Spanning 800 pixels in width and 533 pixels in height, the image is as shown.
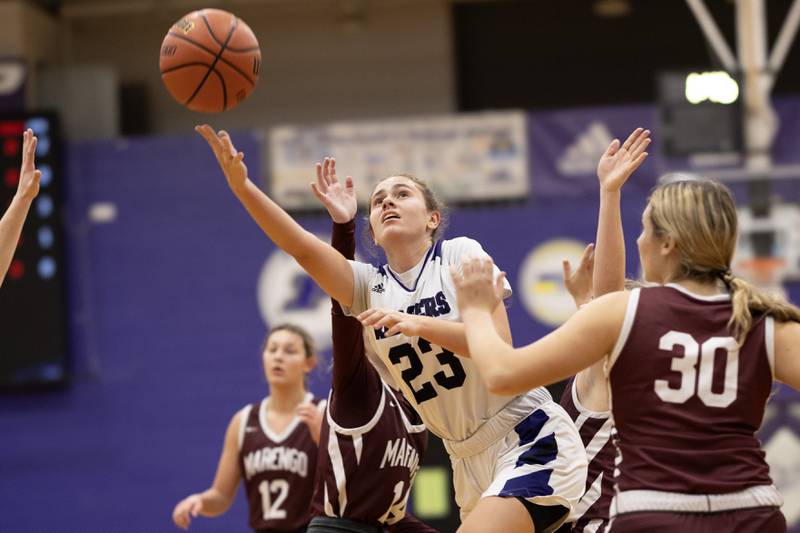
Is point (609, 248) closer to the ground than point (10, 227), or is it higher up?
closer to the ground

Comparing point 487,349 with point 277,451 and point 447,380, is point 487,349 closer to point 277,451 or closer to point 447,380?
point 447,380

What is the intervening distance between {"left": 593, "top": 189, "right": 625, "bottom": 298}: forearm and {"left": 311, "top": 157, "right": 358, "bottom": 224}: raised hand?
0.96 meters

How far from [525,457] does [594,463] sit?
0.57m

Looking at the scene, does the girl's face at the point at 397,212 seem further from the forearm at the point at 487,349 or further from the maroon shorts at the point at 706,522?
the maroon shorts at the point at 706,522

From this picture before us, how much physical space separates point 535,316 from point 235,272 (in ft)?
10.5

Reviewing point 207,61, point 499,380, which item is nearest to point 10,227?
point 207,61

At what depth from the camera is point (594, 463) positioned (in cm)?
461

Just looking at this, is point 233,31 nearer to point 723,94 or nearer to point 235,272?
point 723,94

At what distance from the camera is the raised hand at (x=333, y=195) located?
431 centimetres

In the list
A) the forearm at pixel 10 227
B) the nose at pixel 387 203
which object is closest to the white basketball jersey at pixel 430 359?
the nose at pixel 387 203

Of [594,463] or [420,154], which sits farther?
[420,154]

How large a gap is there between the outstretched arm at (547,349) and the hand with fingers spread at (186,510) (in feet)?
12.0

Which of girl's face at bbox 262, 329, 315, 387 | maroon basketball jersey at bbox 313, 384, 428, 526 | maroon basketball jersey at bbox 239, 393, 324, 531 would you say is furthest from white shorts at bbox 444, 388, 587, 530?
girl's face at bbox 262, 329, 315, 387

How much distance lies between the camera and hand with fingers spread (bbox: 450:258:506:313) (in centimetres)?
312
